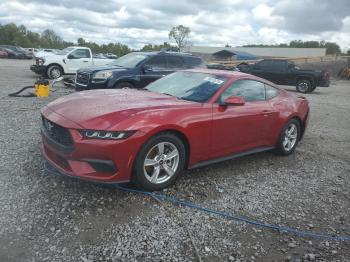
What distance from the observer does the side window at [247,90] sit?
504 cm

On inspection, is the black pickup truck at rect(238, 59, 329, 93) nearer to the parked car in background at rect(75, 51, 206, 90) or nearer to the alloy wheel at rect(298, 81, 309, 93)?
the alloy wheel at rect(298, 81, 309, 93)

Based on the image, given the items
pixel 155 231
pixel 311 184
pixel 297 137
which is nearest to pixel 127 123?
pixel 155 231

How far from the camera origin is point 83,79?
1028 cm

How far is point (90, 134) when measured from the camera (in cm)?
372

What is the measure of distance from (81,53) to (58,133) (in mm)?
14253

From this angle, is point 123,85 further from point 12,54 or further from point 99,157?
point 12,54

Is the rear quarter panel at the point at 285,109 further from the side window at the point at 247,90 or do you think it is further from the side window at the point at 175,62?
the side window at the point at 175,62

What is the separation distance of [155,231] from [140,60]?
7676 millimetres

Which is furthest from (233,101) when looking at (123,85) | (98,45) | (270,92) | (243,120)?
(98,45)

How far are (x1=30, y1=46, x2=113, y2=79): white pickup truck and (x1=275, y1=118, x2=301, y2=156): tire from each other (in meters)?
11.9

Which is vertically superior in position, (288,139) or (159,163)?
(159,163)

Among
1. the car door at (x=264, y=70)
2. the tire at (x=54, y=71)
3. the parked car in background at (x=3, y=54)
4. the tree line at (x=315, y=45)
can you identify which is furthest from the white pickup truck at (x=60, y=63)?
the tree line at (x=315, y=45)

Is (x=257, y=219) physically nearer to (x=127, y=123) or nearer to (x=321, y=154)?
(x=127, y=123)

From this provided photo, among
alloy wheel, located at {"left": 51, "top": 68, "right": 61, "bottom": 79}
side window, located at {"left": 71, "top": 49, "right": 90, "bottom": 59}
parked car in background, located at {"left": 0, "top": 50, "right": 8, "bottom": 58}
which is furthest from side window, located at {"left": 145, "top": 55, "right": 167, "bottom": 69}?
parked car in background, located at {"left": 0, "top": 50, "right": 8, "bottom": 58}
